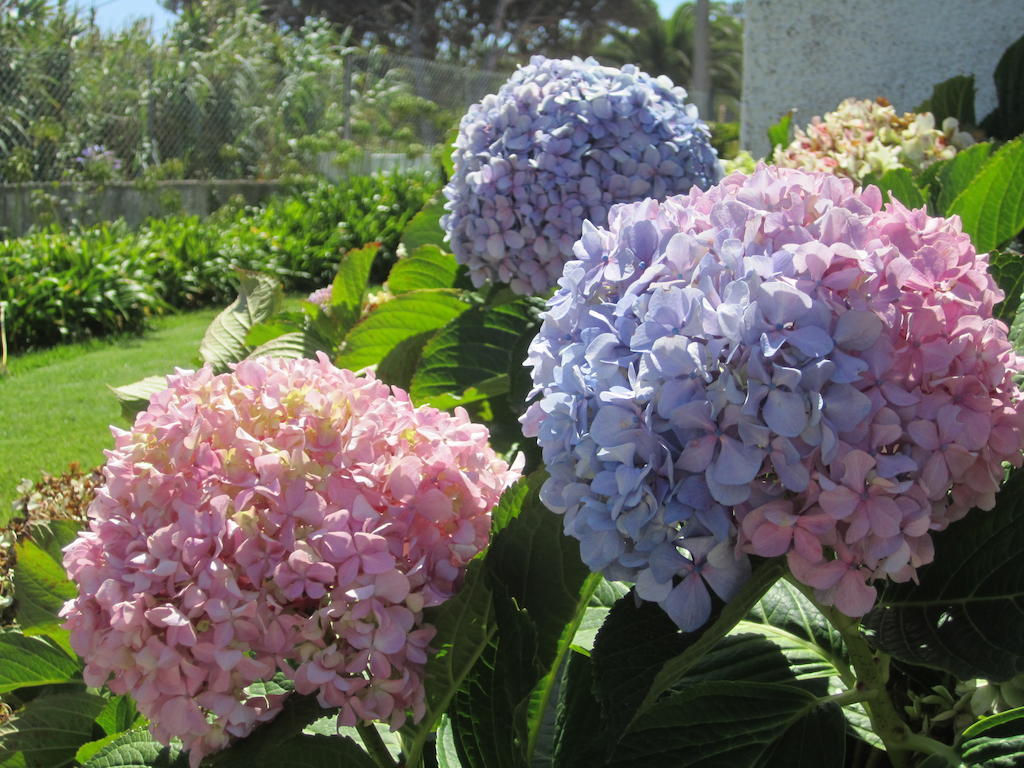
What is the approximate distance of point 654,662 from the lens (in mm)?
926

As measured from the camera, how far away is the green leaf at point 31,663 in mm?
1673

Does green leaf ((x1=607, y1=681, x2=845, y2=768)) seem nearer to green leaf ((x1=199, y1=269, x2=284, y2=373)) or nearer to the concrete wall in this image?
green leaf ((x1=199, y1=269, x2=284, y2=373))

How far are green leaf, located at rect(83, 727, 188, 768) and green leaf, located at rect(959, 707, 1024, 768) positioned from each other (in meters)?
0.88

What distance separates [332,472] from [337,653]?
0.61 feet

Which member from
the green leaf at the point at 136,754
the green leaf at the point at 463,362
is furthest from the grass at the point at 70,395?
the green leaf at the point at 136,754

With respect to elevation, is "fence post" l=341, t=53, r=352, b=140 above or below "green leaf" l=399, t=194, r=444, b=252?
below

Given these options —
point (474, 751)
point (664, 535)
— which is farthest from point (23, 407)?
point (664, 535)

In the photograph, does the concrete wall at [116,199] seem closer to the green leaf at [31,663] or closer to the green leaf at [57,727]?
the green leaf at [31,663]

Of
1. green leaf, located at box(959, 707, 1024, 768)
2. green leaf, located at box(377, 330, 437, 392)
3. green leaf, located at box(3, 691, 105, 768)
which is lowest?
green leaf, located at box(3, 691, 105, 768)

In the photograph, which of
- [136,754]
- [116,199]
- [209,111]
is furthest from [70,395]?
[209,111]

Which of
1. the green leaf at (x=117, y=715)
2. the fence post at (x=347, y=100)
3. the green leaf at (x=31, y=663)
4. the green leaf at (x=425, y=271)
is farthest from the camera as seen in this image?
the fence post at (x=347, y=100)

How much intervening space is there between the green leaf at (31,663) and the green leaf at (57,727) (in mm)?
91

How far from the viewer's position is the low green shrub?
7758 millimetres

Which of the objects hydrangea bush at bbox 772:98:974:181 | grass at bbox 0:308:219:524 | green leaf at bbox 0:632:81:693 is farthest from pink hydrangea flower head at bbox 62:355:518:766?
grass at bbox 0:308:219:524
